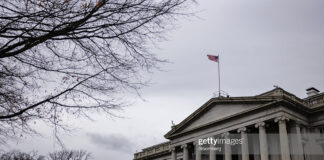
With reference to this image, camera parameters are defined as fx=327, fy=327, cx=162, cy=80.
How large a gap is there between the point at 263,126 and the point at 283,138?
292 cm

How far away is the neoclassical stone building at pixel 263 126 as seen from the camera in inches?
1329

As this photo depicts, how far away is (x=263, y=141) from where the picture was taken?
3412cm

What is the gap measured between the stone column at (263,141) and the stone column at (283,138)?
1.74 metres

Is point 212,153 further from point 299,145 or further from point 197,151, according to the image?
point 299,145

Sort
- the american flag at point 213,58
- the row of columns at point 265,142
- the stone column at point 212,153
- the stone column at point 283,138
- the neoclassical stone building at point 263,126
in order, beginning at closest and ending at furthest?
the stone column at point 283,138 → the row of columns at point 265,142 → the neoclassical stone building at point 263,126 → the stone column at point 212,153 → the american flag at point 213,58

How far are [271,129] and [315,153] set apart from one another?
5130mm

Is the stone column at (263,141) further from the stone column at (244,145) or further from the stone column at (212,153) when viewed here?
the stone column at (212,153)

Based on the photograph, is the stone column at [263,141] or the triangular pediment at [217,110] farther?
the triangular pediment at [217,110]

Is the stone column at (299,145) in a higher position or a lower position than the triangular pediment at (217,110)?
lower

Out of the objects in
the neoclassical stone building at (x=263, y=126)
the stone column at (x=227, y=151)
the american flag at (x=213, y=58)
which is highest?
the american flag at (x=213, y=58)

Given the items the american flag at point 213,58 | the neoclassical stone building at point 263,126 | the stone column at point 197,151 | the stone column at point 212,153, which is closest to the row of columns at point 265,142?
the neoclassical stone building at point 263,126

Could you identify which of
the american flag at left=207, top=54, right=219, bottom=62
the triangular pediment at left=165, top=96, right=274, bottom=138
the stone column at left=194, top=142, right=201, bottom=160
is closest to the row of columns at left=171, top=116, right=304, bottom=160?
the triangular pediment at left=165, top=96, right=274, bottom=138

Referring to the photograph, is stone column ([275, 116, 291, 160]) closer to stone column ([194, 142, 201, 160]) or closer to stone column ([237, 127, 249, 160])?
stone column ([237, 127, 249, 160])

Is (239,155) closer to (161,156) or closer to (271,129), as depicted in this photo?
(271,129)
